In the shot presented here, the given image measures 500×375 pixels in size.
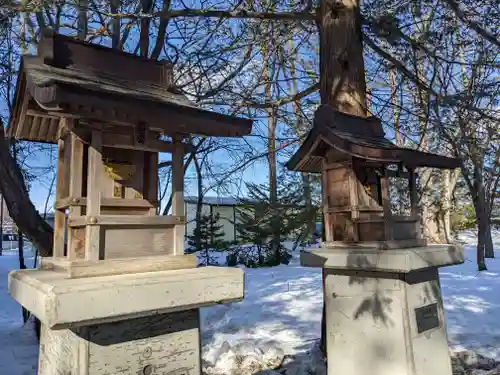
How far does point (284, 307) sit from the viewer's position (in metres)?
6.19

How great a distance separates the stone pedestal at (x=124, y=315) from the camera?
5.31ft

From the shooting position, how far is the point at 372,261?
306 centimetres

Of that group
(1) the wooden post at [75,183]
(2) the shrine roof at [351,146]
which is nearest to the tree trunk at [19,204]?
(1) the wooden post at [75,183]

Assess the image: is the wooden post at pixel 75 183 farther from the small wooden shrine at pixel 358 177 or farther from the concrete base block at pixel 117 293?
the small wooden shrine at pixel 358 177

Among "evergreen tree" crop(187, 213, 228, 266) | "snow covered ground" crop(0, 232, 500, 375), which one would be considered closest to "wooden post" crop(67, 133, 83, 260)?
"snow covered ground" crop(0, 232, 500, 375)

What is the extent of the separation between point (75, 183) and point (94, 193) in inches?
5.2

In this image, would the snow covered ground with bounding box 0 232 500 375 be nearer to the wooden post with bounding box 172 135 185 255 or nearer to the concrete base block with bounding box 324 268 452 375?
the concrete base block with bounding box 324 268 452 375

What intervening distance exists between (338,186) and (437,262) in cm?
106

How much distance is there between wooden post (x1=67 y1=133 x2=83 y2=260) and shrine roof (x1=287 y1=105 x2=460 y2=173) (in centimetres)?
208

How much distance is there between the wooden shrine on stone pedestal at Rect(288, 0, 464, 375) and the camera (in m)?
3.11

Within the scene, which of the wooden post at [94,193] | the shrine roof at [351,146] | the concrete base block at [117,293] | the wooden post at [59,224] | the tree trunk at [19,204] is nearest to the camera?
the concrete base block at [117,293]

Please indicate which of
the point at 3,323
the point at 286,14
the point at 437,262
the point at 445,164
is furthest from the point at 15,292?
the point at 3,323

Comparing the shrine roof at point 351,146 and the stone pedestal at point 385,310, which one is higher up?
the shrine roof at point 351,146

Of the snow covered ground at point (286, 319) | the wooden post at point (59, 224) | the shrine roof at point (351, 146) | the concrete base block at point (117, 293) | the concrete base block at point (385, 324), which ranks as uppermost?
the shrine roof at point (351, 146)
